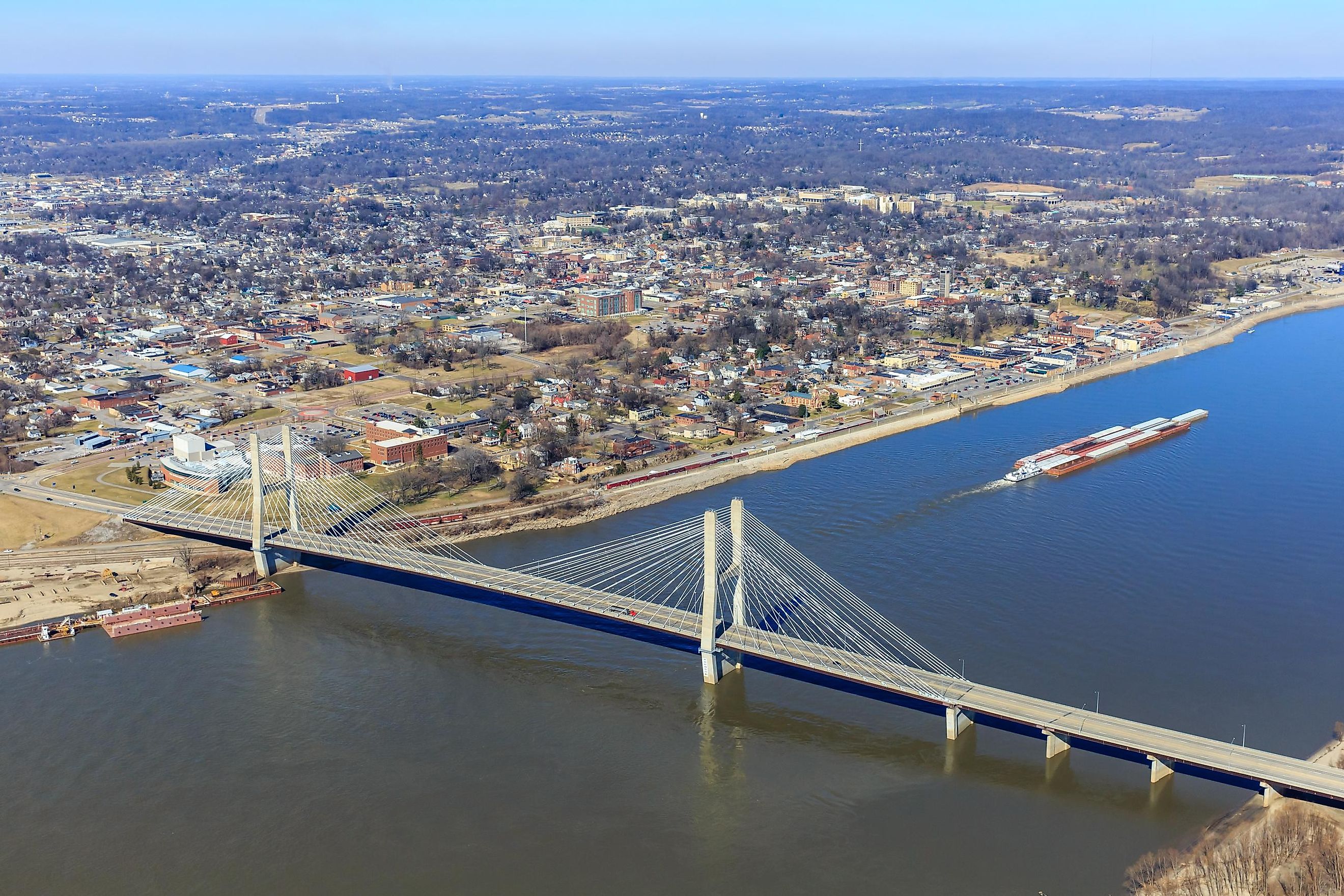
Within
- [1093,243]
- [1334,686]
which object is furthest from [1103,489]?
[1093,243]

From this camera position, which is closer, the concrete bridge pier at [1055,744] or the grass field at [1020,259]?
the concrete bridge pier at [1055,744]

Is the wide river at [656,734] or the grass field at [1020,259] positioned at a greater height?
the grass field at [1020,259]

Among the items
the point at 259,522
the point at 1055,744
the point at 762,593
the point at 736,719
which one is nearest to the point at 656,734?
the point at 736,719

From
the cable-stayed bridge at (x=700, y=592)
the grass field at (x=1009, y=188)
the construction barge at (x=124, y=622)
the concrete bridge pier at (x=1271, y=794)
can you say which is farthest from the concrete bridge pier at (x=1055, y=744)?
the grass field at (x=1009, y=188)

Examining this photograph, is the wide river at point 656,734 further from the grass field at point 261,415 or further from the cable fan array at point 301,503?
the grass field at point 261,415

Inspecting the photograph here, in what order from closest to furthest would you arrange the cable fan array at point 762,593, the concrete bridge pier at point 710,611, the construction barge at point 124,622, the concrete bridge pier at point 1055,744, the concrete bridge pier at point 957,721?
the concrete bridge pier at point 1055,744 < the concrete bridge pier at point 957,721 < the cable fan array at point 762,593 < the concrete bridge pier at point 710,611 < the construction barge at point 124,622

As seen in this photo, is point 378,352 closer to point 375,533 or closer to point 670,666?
point 375,533

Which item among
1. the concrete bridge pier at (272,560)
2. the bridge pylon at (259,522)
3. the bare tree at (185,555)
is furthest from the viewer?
the bare tree at (185,555)

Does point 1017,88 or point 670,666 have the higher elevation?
point 1017,88
